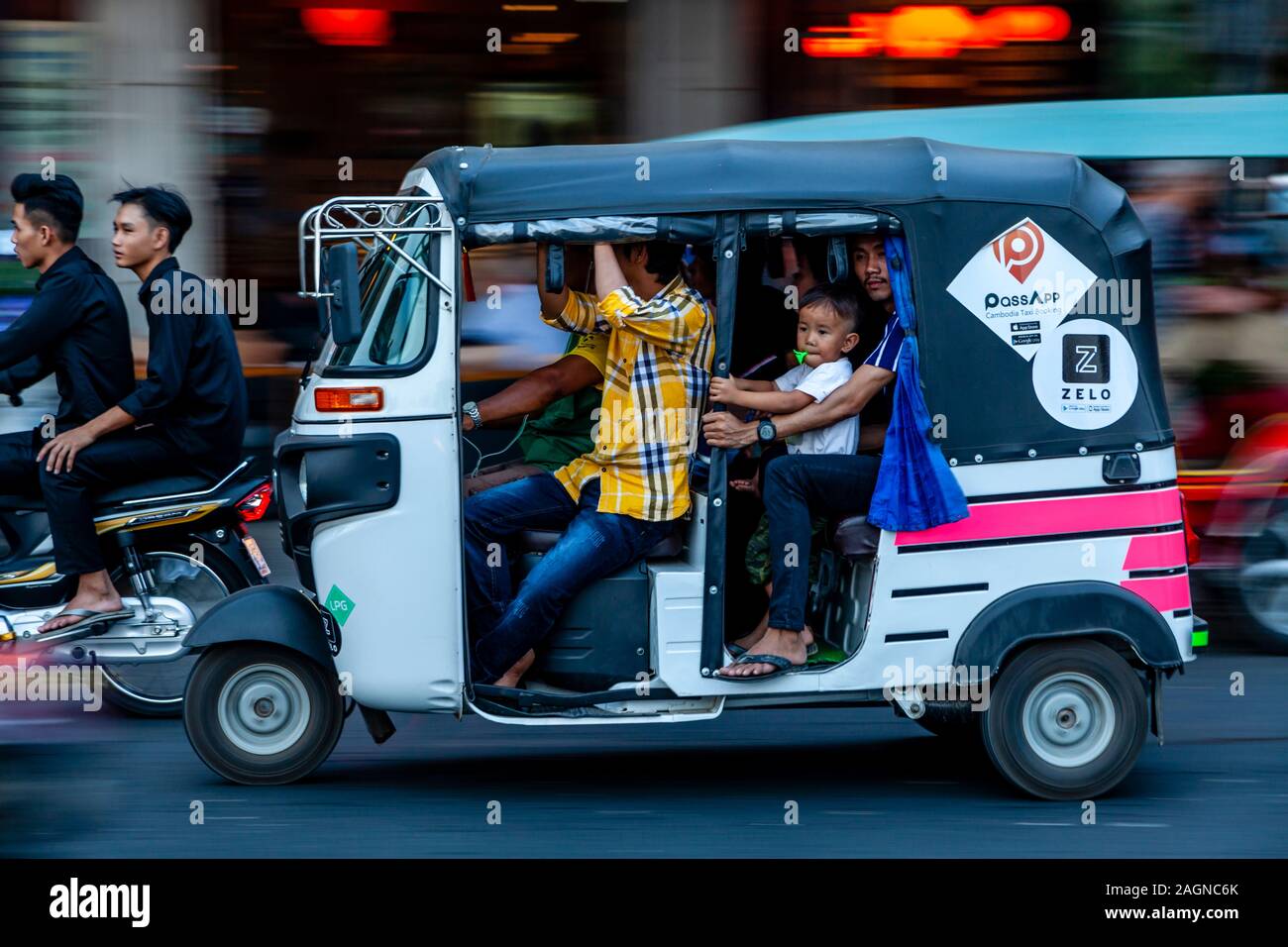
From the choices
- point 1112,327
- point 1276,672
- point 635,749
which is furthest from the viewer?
point 1276,672

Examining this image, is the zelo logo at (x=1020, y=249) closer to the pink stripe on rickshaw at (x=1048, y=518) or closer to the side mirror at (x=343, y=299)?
the pink stripe on rickshaw at (x=1048, y=518)

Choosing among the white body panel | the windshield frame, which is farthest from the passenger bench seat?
the windshield frame

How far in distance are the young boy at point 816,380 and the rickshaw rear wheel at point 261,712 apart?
4.73ft

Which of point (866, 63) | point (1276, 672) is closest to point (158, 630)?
point (1276, 672)

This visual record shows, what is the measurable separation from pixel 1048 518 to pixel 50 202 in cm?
406

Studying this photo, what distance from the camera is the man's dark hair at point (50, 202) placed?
6.57m

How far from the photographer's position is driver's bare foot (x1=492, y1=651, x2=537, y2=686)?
557 centimetres

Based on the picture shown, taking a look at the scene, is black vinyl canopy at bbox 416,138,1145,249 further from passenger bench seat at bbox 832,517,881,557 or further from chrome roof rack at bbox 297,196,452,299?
passenger bench seat at bbox 832,517,881,557

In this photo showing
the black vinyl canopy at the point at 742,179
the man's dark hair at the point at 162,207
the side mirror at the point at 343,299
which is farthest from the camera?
the man's dark hair at the point at 162,207

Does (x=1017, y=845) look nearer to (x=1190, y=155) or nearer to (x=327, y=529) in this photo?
(x=327, y=529)

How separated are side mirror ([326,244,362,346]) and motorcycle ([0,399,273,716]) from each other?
180 centimetres

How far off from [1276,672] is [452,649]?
14.0 feet

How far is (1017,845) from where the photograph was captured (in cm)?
518

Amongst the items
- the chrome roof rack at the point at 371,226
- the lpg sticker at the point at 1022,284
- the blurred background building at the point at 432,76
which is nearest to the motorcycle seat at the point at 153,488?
the chrome roof rack at the point at 371,226
